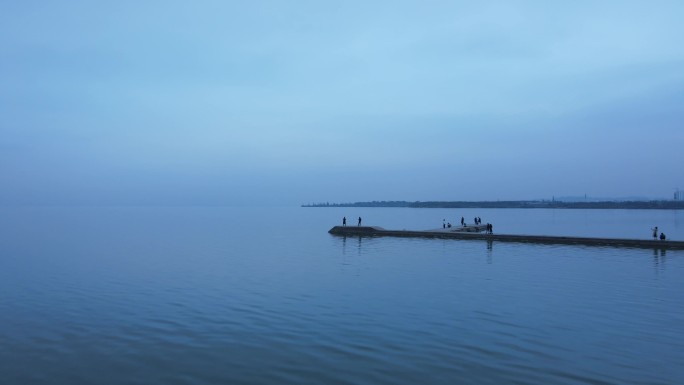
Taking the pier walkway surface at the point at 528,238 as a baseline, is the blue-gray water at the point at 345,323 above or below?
below

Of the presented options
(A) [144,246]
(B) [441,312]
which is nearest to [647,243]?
(B) [441,312]

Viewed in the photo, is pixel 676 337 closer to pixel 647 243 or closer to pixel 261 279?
pixel 261 279

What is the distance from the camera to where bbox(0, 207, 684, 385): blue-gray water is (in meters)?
12.8

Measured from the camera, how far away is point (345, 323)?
706 inches

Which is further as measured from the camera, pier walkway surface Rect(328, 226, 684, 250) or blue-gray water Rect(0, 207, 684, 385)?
pier walkway surface Rect(328, 226, 684, 250)

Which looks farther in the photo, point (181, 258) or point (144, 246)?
point (144, 246)

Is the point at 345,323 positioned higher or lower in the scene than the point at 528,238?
lower

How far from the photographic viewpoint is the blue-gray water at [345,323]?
12820 mm

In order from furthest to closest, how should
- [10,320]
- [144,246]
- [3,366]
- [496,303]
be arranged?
[144,246] < [496,303] < [10,320] < [3,366]

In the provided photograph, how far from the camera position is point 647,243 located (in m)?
46.8

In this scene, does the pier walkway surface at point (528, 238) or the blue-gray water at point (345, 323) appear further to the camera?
the pier walkway surface at point (528, 238)

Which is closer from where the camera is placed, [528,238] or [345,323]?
[345,323]

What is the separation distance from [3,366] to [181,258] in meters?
29.2

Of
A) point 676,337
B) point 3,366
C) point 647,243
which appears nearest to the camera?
point 3,366
